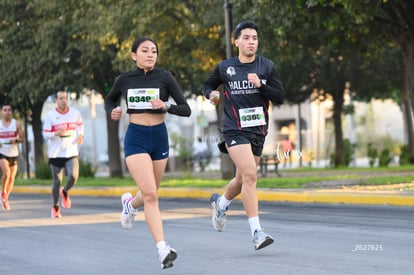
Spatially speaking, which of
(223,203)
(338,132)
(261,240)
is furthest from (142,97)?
(338,132)

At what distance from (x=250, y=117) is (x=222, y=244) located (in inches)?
61.6

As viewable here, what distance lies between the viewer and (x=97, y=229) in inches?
496

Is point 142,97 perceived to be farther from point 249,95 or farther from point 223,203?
point 223,203

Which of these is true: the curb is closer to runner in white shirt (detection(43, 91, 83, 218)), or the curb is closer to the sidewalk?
the sidewalk

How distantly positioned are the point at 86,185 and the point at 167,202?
8390mm

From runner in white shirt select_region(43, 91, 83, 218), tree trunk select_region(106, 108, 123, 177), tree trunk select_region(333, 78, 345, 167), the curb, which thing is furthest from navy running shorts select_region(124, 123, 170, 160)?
tree trunk select_region(333, 78, 345, 167)

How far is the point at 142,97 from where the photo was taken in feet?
27.8

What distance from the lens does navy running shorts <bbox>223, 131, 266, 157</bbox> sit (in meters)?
9.32

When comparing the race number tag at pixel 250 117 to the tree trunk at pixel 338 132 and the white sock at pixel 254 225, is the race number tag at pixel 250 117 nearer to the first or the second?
the white sock at pixel 254 225

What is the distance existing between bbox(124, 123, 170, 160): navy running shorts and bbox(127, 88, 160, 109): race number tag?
0.17 m

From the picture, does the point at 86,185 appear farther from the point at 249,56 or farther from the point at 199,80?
the point at 249,56

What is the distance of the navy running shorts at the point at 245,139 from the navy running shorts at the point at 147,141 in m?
0.99

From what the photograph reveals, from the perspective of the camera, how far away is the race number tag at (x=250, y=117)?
30.6 feet

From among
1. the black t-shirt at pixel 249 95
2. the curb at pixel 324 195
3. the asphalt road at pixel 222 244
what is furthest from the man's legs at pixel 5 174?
the black t-shirt at pixel 249 95
